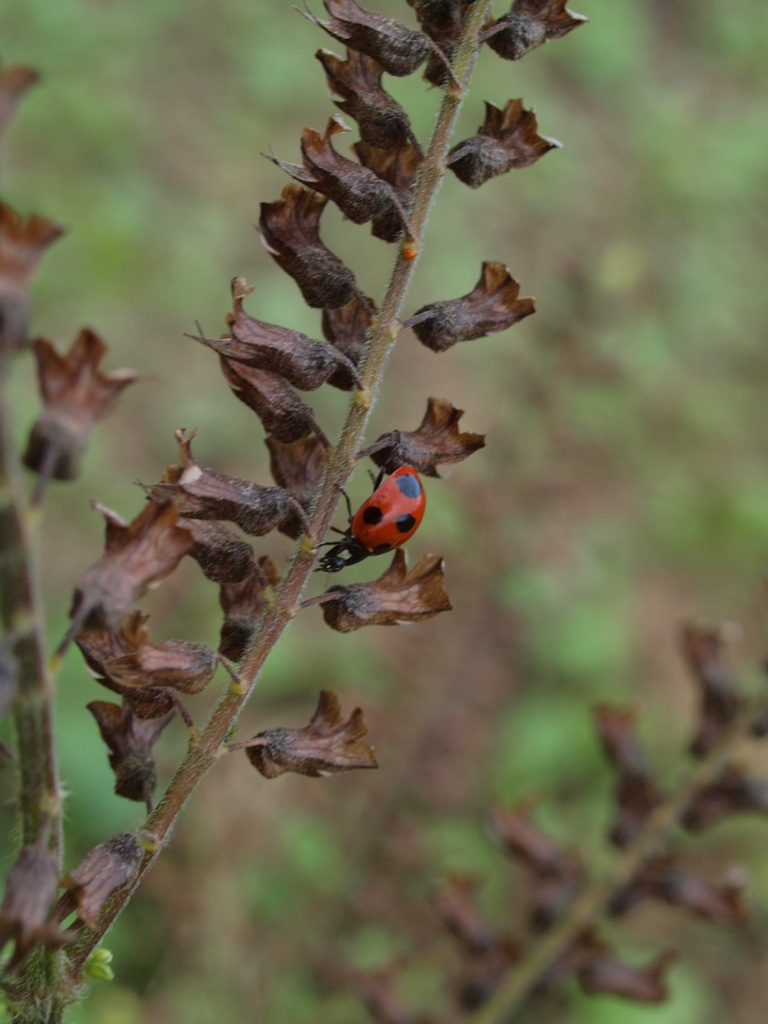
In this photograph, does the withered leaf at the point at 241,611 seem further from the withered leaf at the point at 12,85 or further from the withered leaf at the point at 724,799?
the withered leaf at the point at 724,799

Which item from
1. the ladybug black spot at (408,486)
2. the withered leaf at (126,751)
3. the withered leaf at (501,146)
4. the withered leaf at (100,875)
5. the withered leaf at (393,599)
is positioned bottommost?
the withered leaf at (100,875)

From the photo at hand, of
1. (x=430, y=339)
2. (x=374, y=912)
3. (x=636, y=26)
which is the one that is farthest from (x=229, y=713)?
(x=636, y=26)

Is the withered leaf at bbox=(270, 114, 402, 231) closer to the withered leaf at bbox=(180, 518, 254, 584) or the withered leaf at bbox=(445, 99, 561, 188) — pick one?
the withered leaf at bbox=(445, 99, 561, 188)

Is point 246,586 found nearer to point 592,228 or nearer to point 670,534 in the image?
point 670,534

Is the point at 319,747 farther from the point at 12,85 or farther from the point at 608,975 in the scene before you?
the point at 608,975

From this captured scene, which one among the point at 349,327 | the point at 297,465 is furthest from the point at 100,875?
the point at 349,327

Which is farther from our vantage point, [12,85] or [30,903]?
[30,903]

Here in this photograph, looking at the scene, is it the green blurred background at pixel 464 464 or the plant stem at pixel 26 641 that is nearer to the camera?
the plant stem at pixel 26 641

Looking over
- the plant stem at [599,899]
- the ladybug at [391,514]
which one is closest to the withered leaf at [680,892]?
the plant stem at [599,899]
